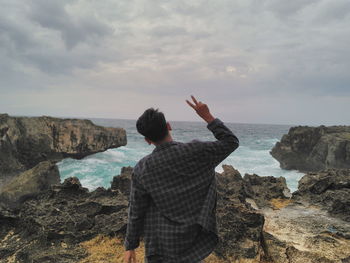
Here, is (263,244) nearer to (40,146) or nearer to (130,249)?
(130,249)

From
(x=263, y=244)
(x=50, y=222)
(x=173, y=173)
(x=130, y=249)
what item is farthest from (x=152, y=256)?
(x=50, y=222)

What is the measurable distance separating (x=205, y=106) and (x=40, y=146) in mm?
24418

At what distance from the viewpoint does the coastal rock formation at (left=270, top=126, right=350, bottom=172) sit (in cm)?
2862

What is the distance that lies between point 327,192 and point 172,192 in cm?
1077

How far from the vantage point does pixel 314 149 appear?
32.4 meters

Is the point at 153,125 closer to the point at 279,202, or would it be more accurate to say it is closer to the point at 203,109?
the point at 203,109

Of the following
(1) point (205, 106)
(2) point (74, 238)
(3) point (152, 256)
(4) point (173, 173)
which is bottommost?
(2) point (74, 238)

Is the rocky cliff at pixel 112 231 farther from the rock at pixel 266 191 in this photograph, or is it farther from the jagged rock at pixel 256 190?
the rock at pixel 266 191

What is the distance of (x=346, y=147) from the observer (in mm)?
28188

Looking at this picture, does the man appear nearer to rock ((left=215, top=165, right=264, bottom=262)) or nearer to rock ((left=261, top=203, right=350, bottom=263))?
rock ((left=215, top=165, right=264, bottom=262))

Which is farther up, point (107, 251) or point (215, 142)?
point (215, 142)

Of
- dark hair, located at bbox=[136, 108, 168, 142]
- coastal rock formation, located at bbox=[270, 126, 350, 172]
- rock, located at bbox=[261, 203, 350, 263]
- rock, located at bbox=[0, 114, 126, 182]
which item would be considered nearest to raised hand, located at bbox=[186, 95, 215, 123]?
dark hair, located at bbox=[136, 108, 168, 142]

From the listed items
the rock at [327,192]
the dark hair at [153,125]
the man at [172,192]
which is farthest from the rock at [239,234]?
the rock at [327,192]

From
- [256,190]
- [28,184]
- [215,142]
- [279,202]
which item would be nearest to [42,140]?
[28,184]
